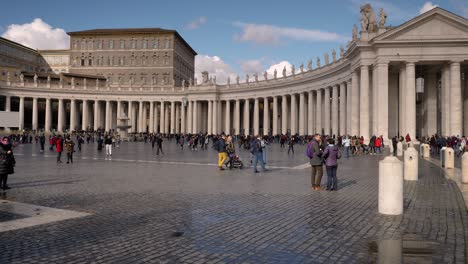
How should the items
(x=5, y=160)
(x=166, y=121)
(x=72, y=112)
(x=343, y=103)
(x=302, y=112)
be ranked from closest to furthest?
(x=5, y=160)
(x=343, y=103)
(x=302, y=112)
(x=72, y=112)
(x=166, y=121)

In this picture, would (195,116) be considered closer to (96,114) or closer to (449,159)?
(96,114)

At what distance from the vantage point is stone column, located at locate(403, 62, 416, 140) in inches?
1639

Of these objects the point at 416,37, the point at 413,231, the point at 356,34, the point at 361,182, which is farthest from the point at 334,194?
the point at 356,34

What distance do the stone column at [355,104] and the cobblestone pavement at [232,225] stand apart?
3326cm

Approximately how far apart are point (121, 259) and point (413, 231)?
574cm

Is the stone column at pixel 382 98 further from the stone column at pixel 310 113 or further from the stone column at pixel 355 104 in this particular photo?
the stone column at pixel 310 113

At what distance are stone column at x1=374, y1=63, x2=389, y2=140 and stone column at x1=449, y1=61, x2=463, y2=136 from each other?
646 centimetres

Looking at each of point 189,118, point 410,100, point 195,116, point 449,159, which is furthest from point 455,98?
point 189,118

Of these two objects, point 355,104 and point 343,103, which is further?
point 343,103

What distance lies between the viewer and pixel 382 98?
41938mm

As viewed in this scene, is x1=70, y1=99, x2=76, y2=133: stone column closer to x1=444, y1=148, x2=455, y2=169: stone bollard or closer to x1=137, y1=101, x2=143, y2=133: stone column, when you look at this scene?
x1=137, y1=101, x2=143, y2=133: stone column

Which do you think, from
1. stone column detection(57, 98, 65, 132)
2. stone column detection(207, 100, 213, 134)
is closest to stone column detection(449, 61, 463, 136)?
stone column detection(207, 100, 213, 134)

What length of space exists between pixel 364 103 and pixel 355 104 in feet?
11.4

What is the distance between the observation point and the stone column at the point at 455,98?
41.2 m
